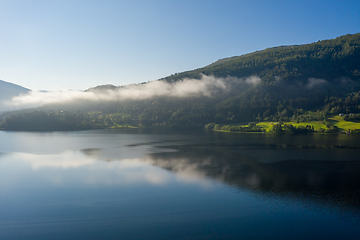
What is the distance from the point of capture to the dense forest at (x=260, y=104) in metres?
136

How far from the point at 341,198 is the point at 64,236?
28.0 m

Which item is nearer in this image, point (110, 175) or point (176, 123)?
point (110, 175)

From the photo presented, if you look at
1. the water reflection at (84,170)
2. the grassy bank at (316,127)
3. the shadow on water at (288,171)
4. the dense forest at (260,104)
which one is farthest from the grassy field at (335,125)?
the water reflection at (84,170)

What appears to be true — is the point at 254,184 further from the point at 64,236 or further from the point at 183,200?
the point at 64,236

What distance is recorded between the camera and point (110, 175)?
35062 millimetres

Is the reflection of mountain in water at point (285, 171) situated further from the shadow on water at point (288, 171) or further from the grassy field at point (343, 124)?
the grassy field at point (343, 124)

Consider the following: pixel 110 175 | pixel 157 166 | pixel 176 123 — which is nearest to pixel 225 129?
pixel 176 123

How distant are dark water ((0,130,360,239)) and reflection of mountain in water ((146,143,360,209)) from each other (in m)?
0.14

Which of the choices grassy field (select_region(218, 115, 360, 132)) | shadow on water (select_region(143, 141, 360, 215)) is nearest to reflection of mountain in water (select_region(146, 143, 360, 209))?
shadow on water (select_region(143, 141, 360, 215))

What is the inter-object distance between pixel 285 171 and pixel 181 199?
20.6m

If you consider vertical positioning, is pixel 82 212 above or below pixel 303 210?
above

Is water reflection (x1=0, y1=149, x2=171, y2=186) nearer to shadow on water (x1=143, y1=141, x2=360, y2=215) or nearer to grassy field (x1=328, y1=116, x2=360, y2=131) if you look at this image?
shadow on water (x1=143, y1=141, x2=360, y2=215)

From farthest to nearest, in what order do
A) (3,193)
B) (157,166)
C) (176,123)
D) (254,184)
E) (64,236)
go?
(176,123) < (157,166) < (254,184) < (3,193) < (64,236)

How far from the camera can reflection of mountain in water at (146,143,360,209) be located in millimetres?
27594
